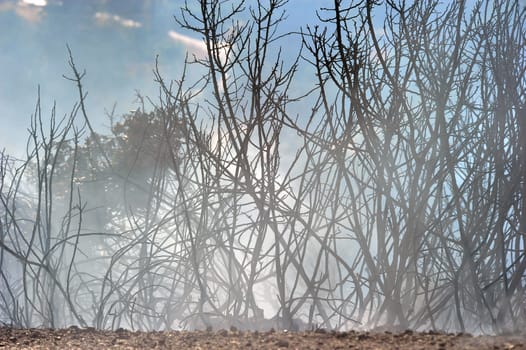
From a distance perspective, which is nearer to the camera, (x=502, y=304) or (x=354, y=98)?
(x=354, y=98)

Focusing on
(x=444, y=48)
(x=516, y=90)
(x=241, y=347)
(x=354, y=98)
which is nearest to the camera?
(x=241, y=347)

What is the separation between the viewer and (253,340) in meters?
2.78

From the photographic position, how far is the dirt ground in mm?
2596

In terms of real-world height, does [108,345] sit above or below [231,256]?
below

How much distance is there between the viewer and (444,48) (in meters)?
4.16

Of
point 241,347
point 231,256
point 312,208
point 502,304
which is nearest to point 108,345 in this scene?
point 241,347

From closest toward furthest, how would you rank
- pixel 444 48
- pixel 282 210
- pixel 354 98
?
1. pixel 354 98
2. pixel 282 210
3. pixel 444 48

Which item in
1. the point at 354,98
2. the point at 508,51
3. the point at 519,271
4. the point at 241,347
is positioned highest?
the point at 508,51

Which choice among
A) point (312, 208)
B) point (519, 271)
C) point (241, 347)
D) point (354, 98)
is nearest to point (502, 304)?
point (519, 271)

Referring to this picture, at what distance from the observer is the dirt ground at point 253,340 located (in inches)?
102

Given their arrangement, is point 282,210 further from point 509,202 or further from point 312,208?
point 509,202

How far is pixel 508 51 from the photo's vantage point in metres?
3.83

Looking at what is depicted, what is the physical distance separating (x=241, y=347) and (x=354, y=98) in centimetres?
137

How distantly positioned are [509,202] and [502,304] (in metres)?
0.59
